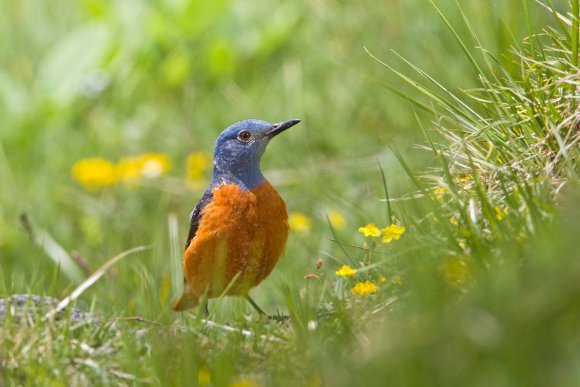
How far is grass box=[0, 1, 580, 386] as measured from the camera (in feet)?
8.16

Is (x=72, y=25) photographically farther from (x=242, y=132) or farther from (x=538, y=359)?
(x=538, y=359)

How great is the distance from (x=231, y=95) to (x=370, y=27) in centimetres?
121

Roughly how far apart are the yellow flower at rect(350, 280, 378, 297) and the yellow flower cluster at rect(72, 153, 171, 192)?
13.3 feet

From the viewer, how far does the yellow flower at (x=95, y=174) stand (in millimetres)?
7328

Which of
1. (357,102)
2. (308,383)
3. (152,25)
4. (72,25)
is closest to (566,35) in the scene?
(308,383)

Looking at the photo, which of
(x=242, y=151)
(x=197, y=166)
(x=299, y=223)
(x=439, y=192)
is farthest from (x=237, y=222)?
(x=197, y=166)

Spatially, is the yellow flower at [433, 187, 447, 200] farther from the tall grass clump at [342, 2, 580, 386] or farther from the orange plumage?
the orange plumage

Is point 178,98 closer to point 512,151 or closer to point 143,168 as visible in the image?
point 143,168

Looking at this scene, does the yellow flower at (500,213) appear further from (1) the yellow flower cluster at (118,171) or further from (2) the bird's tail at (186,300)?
(1) the yellow flower cluster at (118,171)

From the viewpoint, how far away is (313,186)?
4418mm

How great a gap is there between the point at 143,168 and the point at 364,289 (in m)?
4.22

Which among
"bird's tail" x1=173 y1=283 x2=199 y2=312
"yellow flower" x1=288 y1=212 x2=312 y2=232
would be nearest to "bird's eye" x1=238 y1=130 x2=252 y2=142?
"yellow flower" x1=288 y1=212 x2=312 y2=232

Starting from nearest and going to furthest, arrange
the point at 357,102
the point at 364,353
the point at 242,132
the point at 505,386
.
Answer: the point at 505,386
the point at 364,353
the point at 242,132
the point at 357,102

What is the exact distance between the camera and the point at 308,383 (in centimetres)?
270
